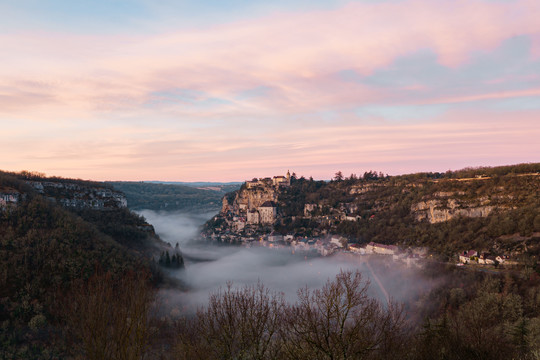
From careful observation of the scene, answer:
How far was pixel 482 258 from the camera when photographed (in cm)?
6838

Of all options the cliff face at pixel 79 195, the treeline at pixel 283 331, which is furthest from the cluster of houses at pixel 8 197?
the treeline at pixel 283 331

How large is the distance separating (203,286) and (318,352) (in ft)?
230

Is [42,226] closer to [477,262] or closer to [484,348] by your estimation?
[484,348]

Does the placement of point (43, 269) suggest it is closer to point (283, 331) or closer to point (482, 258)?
point (283, 331)

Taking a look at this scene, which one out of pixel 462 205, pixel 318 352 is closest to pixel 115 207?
pixel 318 352

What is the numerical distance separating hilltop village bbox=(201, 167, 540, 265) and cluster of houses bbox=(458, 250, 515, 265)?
0.18 m

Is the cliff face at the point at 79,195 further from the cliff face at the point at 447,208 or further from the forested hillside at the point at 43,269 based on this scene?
the cliff face at the point at 447,208

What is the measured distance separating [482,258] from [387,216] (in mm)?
54514

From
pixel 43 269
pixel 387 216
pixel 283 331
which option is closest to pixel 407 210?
pixel 387 216

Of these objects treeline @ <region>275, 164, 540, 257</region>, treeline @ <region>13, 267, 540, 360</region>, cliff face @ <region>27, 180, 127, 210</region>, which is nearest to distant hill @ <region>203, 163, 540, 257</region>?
treeline @ <region>275, 164, 540, 257</region>

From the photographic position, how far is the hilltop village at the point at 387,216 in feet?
253

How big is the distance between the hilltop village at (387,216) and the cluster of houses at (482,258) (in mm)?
182

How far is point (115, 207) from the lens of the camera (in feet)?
338

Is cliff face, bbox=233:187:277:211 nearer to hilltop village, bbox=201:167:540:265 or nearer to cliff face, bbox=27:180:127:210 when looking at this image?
hilltop village, bbox=201:167:540:265
